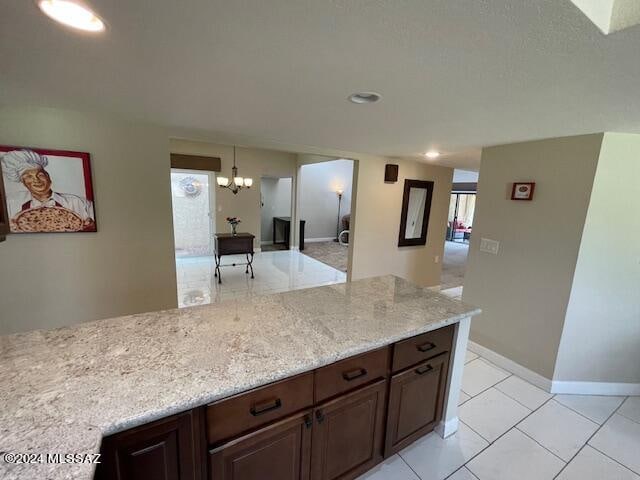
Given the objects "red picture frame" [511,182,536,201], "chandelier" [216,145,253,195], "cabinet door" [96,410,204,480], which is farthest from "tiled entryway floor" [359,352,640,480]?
"chandelier" [216,145,253,195]

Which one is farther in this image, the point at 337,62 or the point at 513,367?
the point at 513,367

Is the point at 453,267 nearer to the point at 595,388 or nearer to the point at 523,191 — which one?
the point at 595,388

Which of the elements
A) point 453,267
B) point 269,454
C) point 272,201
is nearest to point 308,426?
point 269,454

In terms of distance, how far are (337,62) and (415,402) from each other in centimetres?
179

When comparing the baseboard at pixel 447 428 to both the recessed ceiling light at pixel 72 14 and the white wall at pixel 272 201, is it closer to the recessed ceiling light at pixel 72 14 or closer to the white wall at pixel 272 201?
the recessed ceiling light at pixel 72 14

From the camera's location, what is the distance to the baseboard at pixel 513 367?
2320 millimetres

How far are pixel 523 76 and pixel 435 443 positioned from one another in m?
2.11

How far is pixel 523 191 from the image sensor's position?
2385 millimetres

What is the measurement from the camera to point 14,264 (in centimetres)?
204

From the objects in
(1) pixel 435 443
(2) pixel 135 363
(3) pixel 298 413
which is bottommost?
(1) pixel 435 443

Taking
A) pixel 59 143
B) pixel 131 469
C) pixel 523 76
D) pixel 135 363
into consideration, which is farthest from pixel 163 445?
pixel 59 143

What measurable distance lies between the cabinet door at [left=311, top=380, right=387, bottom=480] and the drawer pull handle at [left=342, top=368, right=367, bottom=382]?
80 millimetres

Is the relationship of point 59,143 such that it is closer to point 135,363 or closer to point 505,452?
point 135,363

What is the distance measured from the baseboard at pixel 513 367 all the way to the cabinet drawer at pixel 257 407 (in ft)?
7.59
